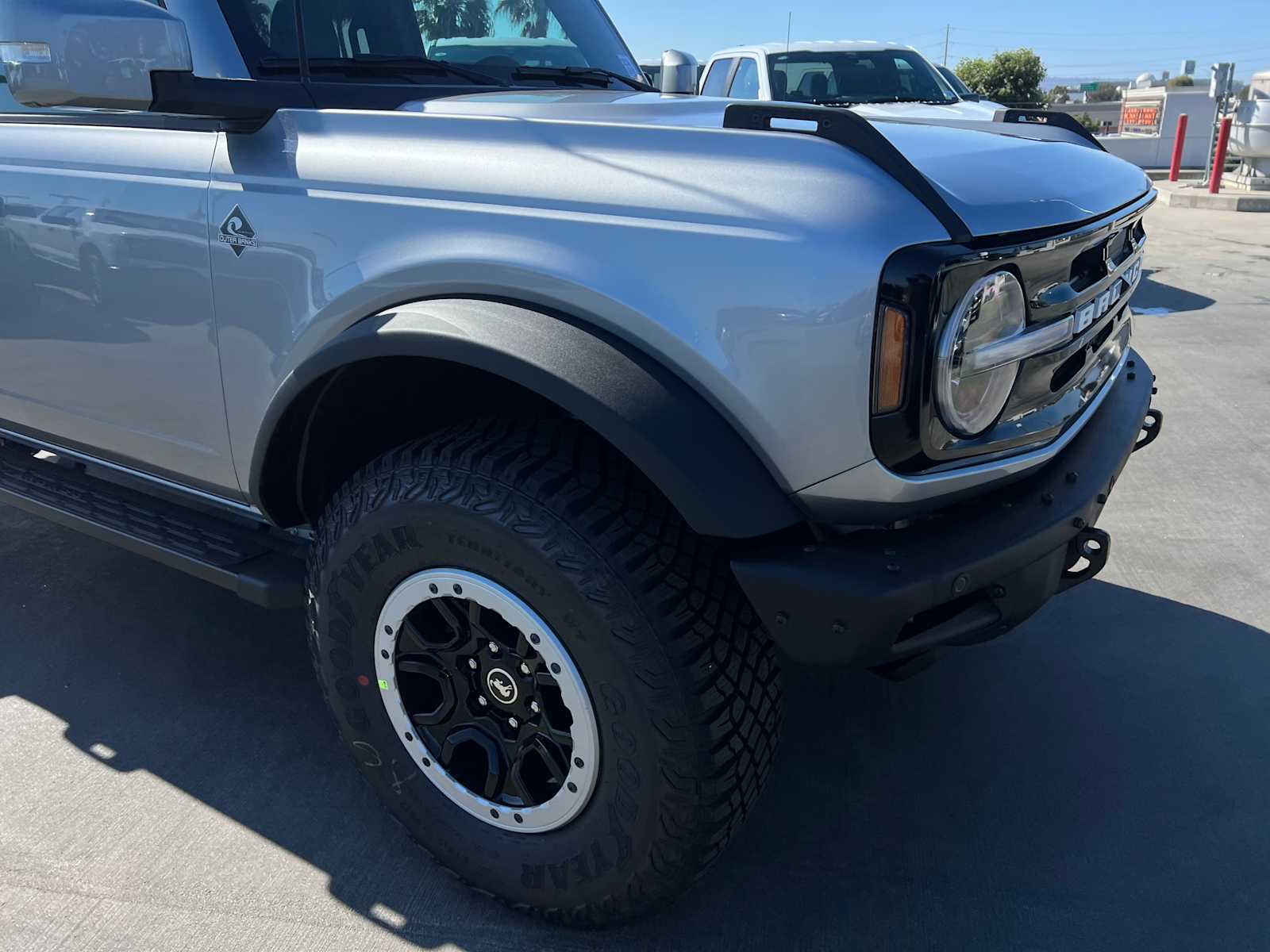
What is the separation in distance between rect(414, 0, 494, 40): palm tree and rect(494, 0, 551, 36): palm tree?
0.24 feet

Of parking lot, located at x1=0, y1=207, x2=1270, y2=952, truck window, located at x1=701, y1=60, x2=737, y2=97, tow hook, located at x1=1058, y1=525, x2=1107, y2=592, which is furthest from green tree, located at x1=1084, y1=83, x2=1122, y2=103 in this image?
tow hook, located at x1=1058, y1=525, x2=1107, y2=592

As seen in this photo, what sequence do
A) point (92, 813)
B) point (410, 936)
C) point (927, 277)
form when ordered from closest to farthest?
point (927, 277)
point (410, 936)
point (92, 813)

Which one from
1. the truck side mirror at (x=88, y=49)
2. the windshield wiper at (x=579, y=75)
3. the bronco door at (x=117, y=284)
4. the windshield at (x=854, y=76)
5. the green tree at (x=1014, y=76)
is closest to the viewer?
the truck side mirror at (x=88, y=49)

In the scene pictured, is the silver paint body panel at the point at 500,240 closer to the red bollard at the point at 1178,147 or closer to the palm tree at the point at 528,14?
the palm tree at the point at 528,14

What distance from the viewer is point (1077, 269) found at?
2.00 meters

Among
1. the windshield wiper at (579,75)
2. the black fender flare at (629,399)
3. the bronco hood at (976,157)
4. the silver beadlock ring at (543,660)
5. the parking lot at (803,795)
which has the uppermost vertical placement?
the windshield wiper at (579,75)

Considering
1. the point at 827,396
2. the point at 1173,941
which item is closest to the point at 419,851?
the point at 827,396

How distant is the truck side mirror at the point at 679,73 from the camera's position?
12.0 feet

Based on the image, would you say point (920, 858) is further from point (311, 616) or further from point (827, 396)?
point (311, 616)

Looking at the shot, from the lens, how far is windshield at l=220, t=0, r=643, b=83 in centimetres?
239

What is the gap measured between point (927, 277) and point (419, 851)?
1674 millimetres

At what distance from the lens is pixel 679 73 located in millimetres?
3678

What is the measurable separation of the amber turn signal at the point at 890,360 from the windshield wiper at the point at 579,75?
165 centimetres

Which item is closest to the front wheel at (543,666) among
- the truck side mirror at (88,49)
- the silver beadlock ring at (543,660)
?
the silver beadlock ring at (543,660)
